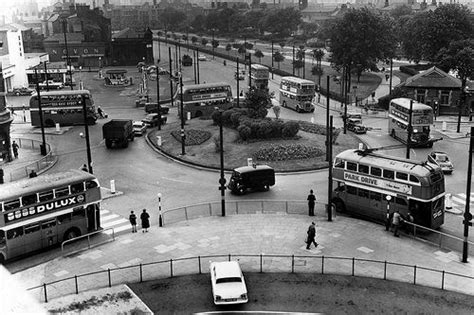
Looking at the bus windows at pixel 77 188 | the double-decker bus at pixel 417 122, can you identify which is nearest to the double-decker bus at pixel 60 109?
the double-decker bus at pixel 417 122

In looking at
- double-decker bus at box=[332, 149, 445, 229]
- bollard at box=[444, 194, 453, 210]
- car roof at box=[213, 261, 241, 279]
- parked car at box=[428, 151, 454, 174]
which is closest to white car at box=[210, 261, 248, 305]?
car roof at box=[213, 261, 241, 279]

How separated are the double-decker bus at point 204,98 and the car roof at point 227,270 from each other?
4965 centimetres

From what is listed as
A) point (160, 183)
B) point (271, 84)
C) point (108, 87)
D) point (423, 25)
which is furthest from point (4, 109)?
point (423, 25)

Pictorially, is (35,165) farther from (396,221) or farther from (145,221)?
(396,221)

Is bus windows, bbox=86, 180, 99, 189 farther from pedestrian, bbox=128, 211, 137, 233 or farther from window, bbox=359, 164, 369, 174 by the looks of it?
window, bbox=359, 164, 369, 174

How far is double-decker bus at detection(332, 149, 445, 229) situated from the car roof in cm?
1258

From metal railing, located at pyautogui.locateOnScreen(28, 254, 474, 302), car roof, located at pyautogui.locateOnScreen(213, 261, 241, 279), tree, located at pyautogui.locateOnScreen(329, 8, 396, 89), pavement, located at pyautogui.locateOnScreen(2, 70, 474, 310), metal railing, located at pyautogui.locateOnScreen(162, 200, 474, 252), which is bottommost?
metal railing, located at pyautogui.locateOnScreen(162, 200, 474, 252)

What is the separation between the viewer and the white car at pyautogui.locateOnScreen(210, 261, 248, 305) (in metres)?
23.7

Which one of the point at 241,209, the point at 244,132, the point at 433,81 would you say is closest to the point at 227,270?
the point at 241,209

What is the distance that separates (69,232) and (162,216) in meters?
6.61

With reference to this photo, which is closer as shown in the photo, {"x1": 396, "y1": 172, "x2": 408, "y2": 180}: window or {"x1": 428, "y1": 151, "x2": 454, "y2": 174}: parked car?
{"x1": 396, "y1": 172, "x2": 408, "y2": 180}: window

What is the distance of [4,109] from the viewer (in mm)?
52469

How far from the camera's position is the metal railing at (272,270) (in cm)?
2559

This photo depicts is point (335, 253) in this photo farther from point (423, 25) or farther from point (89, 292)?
point (423, 25)
